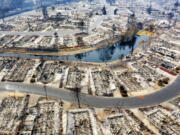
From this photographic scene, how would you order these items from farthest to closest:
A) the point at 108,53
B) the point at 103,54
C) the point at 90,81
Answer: the point at 108,53 → the point at 103,54 → the point at 90,81

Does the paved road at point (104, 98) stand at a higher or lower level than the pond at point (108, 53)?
lower

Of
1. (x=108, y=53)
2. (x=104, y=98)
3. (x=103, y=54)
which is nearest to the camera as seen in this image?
(x=104, y=98)

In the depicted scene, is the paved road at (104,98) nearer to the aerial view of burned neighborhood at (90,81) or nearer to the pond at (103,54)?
the aerial view of burned neighborhood at (90,81)

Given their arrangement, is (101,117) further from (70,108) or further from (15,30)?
(15,30)

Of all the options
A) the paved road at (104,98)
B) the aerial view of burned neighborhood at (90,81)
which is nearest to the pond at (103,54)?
the aerial view of burned neighborhood at (90,81)

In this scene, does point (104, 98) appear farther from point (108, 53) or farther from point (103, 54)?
point (108, 53)

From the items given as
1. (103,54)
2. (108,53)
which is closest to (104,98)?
(103,54)

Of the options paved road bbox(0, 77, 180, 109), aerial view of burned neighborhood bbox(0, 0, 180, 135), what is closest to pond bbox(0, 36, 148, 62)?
aerial view of burned neighborhood bbox(0, 0, 180, 135)

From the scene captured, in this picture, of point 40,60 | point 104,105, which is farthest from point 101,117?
point 40,60
